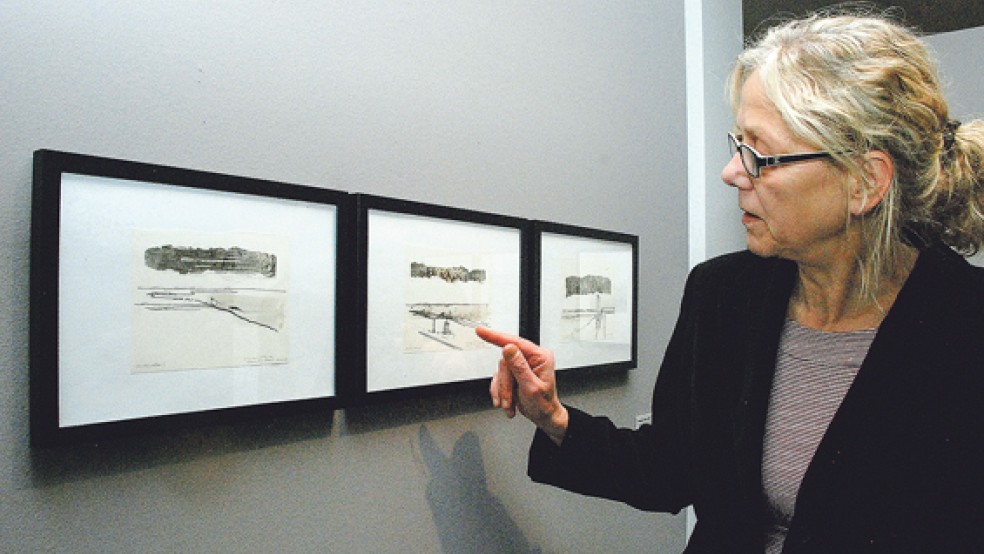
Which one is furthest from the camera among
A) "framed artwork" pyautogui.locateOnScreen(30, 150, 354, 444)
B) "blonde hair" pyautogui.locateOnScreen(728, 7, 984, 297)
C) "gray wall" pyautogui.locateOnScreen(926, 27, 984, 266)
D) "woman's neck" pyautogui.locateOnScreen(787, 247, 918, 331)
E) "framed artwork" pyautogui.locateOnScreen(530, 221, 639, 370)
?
"gray wall" pyautogui.locateOnScreen(926, 27, 984, 266)

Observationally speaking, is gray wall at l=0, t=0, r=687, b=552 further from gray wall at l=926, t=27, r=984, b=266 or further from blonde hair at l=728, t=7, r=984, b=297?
gray wall at l=926, t=27, r=984, b=266

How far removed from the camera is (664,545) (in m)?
1.85

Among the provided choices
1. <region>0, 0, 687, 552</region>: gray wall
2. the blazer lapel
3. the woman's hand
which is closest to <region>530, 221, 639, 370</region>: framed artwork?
<region>0, 0, 687, 552</region>: gray wall

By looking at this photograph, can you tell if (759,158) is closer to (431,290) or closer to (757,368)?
(757,368)

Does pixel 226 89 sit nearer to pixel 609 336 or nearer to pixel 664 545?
pixel 609 336

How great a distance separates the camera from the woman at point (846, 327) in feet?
3.03

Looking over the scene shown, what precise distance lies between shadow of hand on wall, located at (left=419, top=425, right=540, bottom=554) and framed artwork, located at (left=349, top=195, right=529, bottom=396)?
13 cm

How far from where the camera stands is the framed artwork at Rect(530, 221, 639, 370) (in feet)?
4.60

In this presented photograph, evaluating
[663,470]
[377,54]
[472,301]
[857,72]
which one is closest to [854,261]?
[857,72]

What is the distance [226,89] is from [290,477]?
1.75 ft

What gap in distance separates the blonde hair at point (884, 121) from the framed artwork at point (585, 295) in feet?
1.73

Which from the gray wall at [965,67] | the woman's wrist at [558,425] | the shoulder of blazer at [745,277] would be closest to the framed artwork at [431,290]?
the woman's wrist at [558,425]

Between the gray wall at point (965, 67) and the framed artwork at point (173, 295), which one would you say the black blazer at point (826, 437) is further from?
the gray wall at point (965, 67)

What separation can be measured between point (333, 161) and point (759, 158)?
605mm
